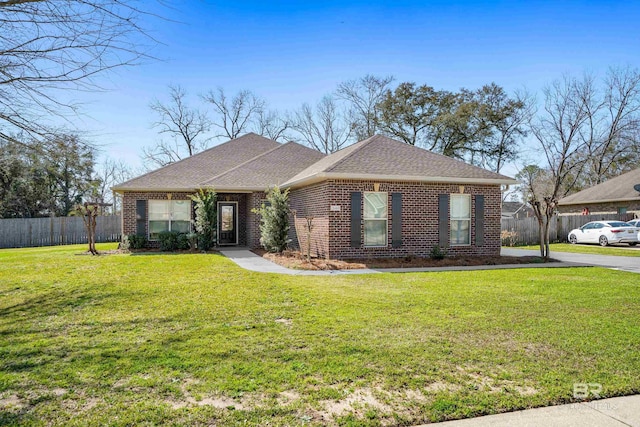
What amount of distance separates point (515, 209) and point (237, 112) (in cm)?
3598

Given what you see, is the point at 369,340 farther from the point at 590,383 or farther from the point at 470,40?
the point at 470,40

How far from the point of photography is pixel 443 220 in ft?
46.0

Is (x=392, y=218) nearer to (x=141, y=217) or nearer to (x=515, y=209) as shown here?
(x=141, y=217)

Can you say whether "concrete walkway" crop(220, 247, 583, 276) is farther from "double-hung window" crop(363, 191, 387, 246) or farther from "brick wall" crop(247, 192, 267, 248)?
"brick wall" crop(247, 192, 267, 248)

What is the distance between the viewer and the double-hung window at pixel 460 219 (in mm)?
14273

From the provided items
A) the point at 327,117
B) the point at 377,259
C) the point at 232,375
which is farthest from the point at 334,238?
the point at 327,117

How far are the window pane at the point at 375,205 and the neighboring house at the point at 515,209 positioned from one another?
38787 millimetres

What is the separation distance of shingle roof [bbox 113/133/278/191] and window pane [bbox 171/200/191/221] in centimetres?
75

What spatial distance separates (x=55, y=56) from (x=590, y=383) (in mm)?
6168

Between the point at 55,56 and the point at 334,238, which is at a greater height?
the point at 55,56

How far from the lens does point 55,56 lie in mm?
4465

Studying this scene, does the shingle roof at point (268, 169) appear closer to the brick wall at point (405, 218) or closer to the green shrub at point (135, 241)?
the green shrub at point (135, 241)

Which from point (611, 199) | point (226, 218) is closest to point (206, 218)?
point (226, 218)

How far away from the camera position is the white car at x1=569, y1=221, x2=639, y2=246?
21016 mm
